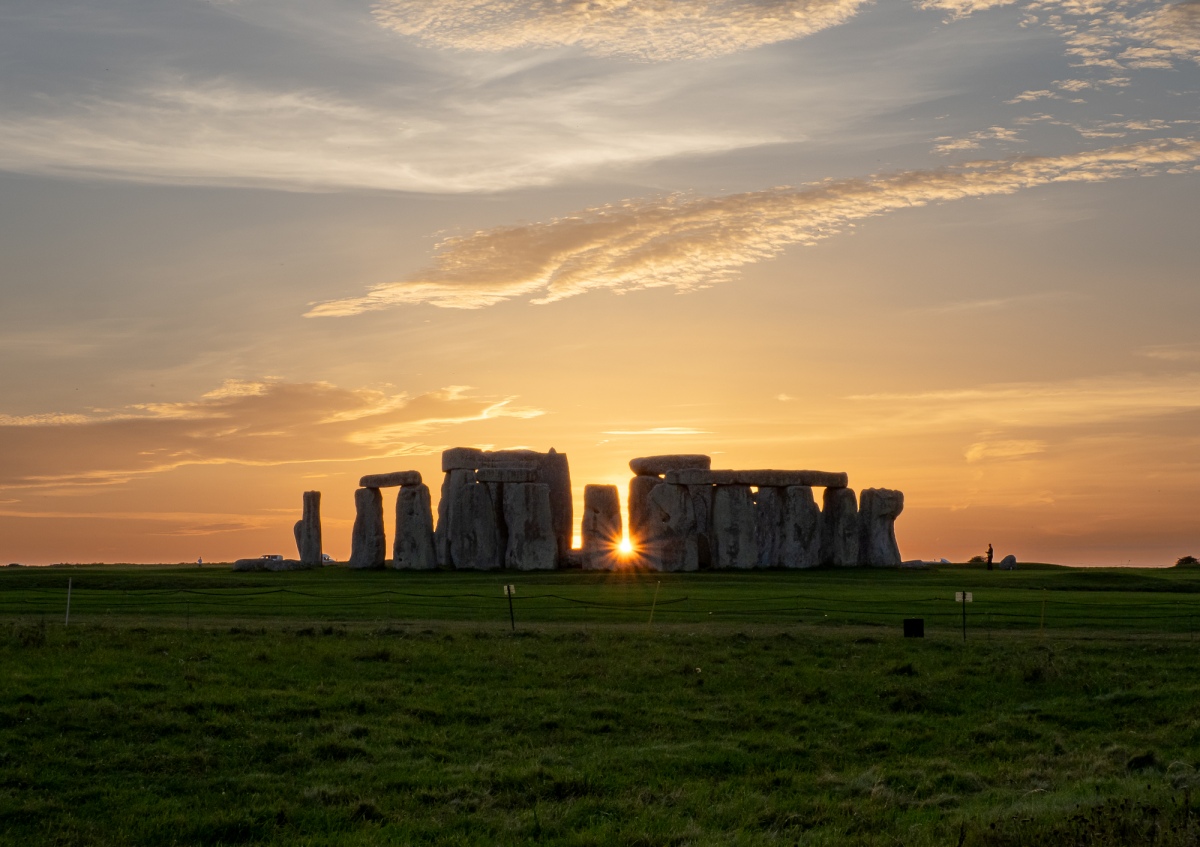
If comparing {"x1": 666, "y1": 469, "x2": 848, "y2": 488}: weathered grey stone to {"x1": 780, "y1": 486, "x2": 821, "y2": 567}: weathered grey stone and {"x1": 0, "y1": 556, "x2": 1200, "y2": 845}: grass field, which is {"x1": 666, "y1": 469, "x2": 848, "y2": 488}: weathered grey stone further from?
{"x1": 0, "y1": 556, "x2": 1200, "y2": 845}: grass field

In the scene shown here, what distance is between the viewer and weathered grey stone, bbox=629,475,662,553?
185 feet

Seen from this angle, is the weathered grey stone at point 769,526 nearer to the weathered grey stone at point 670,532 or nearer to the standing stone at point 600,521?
the weathered grey stone at point 670,532

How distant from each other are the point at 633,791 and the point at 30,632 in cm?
1385

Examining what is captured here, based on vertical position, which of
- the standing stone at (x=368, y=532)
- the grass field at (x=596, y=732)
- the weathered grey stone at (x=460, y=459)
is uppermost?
the weathered grey stone at (x=460, y=459)

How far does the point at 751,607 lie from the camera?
33.9 metres

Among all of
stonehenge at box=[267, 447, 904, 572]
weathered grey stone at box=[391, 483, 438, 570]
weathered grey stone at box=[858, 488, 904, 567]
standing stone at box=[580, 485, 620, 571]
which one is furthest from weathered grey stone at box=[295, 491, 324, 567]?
weathered grey stone at box=[858, 488, 904, 567]

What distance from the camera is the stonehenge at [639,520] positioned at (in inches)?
2202

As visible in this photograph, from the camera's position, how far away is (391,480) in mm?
60188

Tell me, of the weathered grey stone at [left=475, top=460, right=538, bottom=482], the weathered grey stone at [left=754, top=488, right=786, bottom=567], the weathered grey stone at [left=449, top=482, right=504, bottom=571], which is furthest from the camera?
the weathered grey stone at [left=475, top=460, right=538, bottom=482]

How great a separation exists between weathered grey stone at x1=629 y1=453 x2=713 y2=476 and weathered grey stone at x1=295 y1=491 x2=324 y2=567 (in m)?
16.7

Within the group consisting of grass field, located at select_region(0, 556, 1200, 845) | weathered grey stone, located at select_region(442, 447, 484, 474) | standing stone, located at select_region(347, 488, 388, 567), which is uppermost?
weathered grey stone, located at select_region(442, 447, 484, 474)

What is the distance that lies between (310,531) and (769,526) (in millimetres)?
23626

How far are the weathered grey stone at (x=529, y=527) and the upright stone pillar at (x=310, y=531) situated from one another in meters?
12.2

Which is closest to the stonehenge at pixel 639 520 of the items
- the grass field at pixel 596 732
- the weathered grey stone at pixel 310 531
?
the weathered grey stone at pixel 310 531
